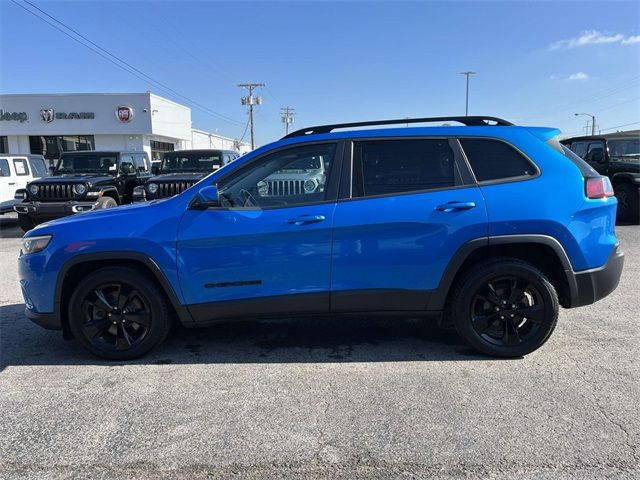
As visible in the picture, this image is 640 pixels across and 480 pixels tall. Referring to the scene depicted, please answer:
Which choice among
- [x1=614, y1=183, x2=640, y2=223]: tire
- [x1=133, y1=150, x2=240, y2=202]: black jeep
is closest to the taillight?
[x1=133, y1=150, x2=240, y2=202]: black jeep

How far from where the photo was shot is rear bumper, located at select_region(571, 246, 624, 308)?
3.82 m


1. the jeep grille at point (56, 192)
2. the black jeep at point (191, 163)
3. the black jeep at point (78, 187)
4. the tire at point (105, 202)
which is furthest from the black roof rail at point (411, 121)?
the jeep grille at point (56, 192)

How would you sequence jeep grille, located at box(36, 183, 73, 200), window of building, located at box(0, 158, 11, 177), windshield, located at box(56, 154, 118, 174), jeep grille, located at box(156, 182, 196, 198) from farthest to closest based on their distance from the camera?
window of building, located at box(0, 158, 11, 177), windshield, located at box(56, 154, 118, 174), jeep grille, located at box(36, 183, 73, 200), jeep grille, located at box(156, 182, 196, 198)

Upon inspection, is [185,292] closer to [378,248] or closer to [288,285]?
[288,285]

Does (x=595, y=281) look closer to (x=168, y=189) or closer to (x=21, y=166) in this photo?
(x=168, y=189)

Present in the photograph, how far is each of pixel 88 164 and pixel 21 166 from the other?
3.66 metres

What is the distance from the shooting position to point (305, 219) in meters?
3.72

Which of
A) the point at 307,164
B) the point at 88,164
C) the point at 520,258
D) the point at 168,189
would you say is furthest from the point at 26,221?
the point at 520,258

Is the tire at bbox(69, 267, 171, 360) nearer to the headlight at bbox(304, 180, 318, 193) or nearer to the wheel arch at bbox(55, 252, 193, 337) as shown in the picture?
the wheel arch at bbox(55, 252, 193, 337)

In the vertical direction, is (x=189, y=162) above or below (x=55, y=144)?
below

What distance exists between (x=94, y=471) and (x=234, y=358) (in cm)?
154

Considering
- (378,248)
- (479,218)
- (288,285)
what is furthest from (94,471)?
(479,218)

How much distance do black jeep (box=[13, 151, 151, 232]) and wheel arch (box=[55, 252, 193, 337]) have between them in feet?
21.4

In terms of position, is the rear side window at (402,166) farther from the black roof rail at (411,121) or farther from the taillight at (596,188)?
the taillight at (596,188)
